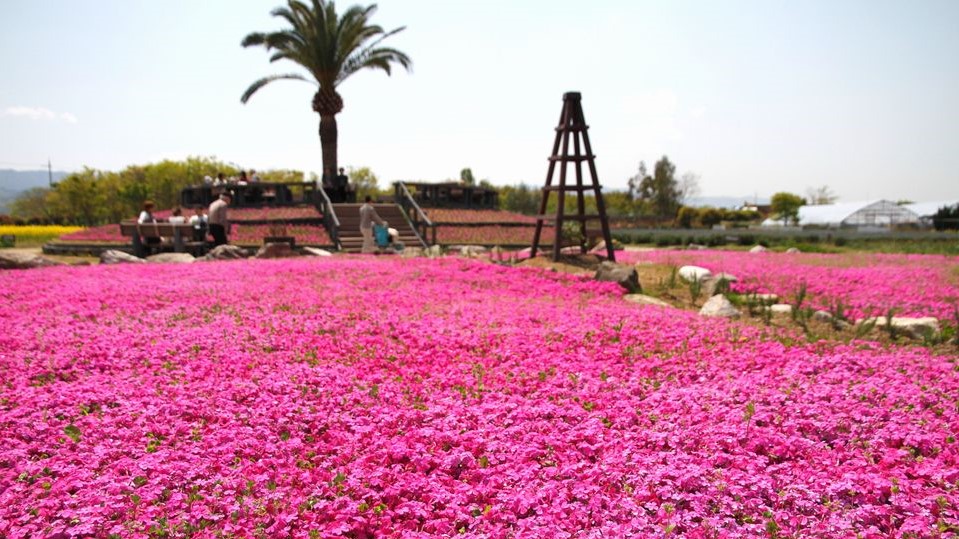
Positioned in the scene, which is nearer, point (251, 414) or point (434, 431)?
point (434, 431)

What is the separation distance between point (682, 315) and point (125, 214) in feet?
222

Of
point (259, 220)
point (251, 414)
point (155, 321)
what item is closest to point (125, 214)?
point (259, 220)

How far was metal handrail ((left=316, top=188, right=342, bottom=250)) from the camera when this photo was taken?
2372cm

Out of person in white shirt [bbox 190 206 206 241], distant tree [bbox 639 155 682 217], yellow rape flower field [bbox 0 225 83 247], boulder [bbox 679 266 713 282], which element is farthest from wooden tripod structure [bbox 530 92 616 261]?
distant tree [bbox 639 155 682 217]

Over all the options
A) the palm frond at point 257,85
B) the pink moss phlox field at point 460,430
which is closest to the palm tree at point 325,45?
the palm frond at point 257,85

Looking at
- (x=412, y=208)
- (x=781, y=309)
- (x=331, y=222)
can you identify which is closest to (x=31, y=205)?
(x=412, y=208)

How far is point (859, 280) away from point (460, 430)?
40.8ft

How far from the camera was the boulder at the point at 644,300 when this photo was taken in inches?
444

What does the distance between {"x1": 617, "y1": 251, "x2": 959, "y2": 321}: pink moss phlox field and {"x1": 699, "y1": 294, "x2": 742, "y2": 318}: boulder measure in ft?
5.09

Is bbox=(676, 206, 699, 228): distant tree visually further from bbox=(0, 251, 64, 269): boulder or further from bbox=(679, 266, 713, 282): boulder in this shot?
bbox=(0, 251, 64, 269): boulder

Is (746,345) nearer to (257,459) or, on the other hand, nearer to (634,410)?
(634,410)

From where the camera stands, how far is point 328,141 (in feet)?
111

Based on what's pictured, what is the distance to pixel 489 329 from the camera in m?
8.06

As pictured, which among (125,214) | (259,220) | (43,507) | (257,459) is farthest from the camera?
(125,214)
